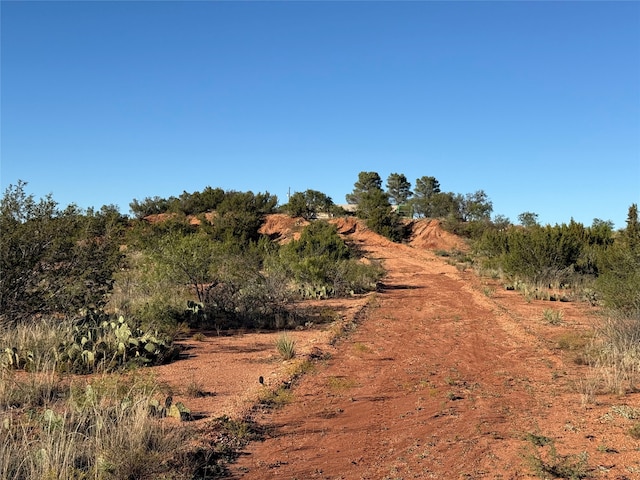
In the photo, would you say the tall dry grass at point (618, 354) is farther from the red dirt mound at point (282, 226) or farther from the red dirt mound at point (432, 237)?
the red dirt mound at point (432, 237)

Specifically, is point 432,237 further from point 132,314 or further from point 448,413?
point 448,413

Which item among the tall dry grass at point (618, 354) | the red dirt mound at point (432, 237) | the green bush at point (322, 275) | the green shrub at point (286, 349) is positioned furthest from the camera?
the red dirt mound at point (432, 237)

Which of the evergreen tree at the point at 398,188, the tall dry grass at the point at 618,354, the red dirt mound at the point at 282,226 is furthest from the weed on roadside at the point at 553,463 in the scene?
the evergreen tree at the point at 398,188

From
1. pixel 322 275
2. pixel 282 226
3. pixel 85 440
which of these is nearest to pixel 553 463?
pixel 85 440

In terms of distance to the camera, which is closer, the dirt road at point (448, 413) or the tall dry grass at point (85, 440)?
the tall dry grass at point (85, 440)

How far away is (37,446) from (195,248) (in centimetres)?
1053

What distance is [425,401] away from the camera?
7.35m

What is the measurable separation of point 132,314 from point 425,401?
26.9 feet

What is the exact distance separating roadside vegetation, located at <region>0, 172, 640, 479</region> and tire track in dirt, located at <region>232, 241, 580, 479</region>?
0.84m

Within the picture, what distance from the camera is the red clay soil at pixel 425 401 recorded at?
517cm

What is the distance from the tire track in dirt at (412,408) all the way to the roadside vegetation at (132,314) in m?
0.84

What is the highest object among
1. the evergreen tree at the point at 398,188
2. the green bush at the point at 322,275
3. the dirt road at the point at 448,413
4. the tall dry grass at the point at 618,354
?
the evergreen tree at the point at 398,188

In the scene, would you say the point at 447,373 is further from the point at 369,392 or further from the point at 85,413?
the point at 85,413

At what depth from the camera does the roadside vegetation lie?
4848 mm
